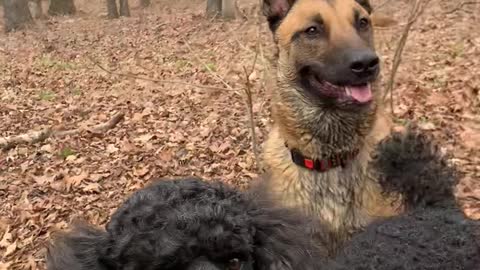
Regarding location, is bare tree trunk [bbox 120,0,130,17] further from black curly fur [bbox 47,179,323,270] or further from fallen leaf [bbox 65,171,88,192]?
black curly fur [bbox 47,179,323,270]

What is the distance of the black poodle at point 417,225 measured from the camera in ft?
10.4

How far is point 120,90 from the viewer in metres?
11.9

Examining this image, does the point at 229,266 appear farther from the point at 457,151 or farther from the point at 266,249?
the point at 457,151

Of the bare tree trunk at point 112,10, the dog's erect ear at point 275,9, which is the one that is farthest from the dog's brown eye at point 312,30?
the bare tree trunk at point 112,10

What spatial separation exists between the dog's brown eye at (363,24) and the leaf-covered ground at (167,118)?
0.82 m

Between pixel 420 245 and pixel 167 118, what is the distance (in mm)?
6248

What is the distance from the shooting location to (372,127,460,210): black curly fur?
11.6 feet

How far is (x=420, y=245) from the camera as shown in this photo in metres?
3.23

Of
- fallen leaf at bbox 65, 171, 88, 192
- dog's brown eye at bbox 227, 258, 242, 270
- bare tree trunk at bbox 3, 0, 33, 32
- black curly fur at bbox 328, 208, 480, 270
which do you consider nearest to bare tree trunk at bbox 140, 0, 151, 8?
bare tree trunk at bbox 3, 0, 33, 32

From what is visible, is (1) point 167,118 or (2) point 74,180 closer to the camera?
(2) point 74,180

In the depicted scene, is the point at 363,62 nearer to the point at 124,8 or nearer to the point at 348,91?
the point at 348,91

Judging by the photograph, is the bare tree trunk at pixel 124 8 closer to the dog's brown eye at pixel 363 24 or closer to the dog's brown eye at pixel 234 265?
the dog's brown eye at pixel 363 24

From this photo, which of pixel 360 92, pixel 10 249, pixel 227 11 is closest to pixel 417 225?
pixel 360 92

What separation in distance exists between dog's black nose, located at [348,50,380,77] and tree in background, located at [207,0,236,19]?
1197 centimetres
